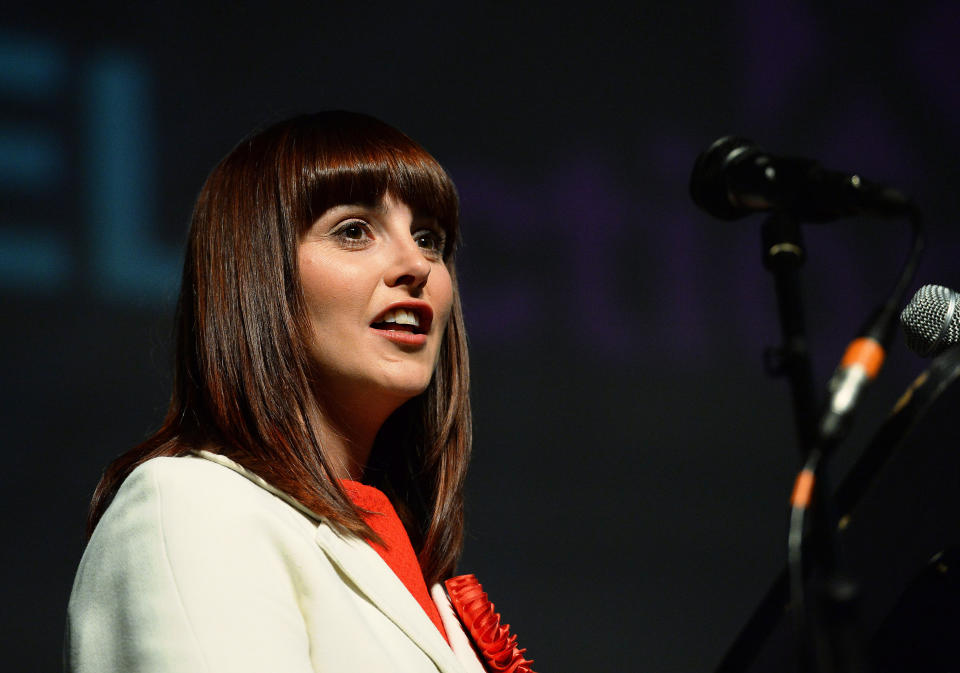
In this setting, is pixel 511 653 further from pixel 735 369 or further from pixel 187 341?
pixel 735 369

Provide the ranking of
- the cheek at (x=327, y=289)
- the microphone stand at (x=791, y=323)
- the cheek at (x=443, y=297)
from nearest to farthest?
the microphone stand at (x=791, y=323), the cheek at (x=327, y=289), the cheek at (x=443, y=297)

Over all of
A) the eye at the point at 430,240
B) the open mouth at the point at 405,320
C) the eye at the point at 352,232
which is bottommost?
the open mouth at the point at 405,320

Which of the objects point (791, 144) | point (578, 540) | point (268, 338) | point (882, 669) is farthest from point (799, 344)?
point (791, 144)

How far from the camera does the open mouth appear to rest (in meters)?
1.57

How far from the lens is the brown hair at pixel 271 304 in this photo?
56.6 inches

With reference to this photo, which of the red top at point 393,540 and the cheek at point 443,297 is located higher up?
the cheek at point 443,297

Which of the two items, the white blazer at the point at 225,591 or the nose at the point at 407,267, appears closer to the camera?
the white blazer at the point at 225,591

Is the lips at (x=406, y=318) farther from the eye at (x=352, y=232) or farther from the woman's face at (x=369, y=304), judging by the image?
the eye at (x=352, y=232)

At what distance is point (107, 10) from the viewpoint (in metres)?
2.48

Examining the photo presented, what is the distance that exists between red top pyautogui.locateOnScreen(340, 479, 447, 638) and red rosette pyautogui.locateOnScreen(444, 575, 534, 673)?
0.15 feet

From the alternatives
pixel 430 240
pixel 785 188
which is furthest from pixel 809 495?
pixel 430 240

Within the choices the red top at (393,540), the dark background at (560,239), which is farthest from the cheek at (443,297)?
the dark background at (560,239)

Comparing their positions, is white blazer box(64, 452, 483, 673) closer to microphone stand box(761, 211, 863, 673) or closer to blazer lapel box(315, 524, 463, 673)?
blazer lapel box(315, 524, 463, 673)

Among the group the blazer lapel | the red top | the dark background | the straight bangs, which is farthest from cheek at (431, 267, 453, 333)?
the dark background
